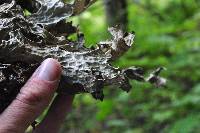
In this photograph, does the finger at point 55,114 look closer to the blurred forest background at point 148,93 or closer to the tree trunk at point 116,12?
the blurred forest background at point 148,93

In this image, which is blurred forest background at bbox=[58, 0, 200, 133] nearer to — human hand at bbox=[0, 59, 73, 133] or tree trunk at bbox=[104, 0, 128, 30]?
tree trunk at bbox=[104, 0, 128, 30]

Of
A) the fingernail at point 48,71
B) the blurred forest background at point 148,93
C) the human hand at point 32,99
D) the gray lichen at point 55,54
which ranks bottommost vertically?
the human hand at point 32,99

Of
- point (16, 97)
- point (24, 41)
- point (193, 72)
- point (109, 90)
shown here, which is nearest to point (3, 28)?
point (24, 41)

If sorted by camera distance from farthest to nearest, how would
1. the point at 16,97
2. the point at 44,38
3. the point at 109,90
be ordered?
1. the point at 109,90
2. the point at 44,38
3. the point at 16,97

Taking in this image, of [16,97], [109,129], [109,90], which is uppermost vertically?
[109,90]

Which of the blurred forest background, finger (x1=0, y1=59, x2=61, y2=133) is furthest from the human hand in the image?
the blurred forest background

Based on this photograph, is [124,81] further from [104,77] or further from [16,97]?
[16,97]

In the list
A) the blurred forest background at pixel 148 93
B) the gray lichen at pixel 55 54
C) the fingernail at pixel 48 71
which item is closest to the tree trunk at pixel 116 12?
the blurred forest background at pixel 148 93
